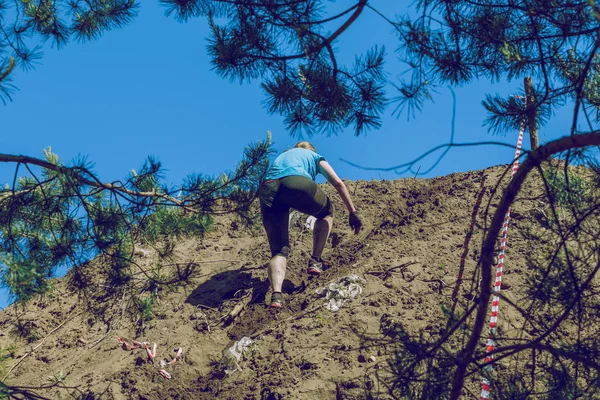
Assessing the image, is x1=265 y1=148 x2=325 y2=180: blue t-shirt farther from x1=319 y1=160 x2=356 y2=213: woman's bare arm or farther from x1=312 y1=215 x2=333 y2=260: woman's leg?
x1=312 y1=215 x2=333 y2=260: woman's leg

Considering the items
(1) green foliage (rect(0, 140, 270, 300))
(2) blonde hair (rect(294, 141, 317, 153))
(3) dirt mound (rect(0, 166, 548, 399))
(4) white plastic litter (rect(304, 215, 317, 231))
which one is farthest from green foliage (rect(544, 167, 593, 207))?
(4) white plastic litter (rect(304, 215, 317, 231))

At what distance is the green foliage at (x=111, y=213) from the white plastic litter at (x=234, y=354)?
129 centimetres

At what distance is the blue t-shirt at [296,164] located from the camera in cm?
642

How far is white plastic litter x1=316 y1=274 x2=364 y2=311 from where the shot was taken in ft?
20.2

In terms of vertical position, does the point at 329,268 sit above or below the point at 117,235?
above

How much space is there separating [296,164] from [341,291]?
1.38 meters

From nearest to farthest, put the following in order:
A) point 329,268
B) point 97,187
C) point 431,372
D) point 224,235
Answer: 1. point 431,372
2. point 97,187
3. point 329,268
4. point 224,235

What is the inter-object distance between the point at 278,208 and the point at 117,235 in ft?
6.60

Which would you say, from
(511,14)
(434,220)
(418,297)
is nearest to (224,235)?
(434,220)

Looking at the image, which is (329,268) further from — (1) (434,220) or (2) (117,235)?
(2) (117,235)

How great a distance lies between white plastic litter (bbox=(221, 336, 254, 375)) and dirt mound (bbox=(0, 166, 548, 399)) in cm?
5

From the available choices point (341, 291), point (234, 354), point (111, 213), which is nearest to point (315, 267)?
point (341, 291)

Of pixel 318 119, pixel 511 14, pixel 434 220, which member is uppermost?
pixel 434 220

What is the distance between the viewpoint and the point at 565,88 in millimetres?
3945
